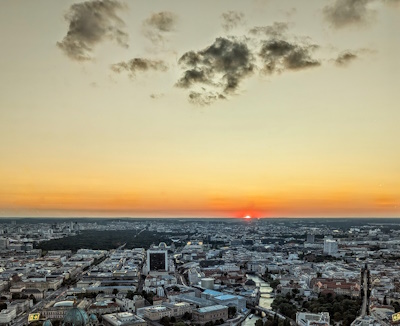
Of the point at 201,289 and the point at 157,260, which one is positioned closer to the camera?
the point at 201,289

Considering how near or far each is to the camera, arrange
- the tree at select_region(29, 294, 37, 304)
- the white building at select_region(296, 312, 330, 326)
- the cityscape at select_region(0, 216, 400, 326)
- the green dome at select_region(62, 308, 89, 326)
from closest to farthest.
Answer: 1. the green dome at select_region(62, 308, 89, 326)
2. the white building at select_region(296, 312, 330, 326)
3. the cityscape at select_region(0, 216, 400, 326)
4. the tree at select_region(29, 294, 37, 304)

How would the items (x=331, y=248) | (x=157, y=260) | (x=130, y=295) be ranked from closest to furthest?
(x=130, y=295) < (x=157, y=260) < (x=331, y=248)

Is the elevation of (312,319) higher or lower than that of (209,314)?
higher

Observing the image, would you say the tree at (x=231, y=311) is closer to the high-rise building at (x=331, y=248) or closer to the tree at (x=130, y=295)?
the tree at (x=130, y=295)

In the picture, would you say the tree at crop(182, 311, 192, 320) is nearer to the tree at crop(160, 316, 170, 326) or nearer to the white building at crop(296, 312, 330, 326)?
the tree at crop(160, 316, 170, 326)

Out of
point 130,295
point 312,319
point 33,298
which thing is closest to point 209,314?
point 312,319

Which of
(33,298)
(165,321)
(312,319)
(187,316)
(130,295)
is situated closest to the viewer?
(312,319)

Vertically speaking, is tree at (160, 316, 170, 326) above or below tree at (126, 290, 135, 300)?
below

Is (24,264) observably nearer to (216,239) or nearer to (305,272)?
(305,272)

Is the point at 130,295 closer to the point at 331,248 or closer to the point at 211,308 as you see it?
the point at 211,308

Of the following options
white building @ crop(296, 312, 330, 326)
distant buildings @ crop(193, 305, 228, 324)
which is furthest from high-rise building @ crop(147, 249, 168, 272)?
white building @ crop(296, 312, 330, 326)

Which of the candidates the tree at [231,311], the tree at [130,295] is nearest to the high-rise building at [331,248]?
the tree at [130,295]

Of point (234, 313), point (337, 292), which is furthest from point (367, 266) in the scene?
point (234, 313)

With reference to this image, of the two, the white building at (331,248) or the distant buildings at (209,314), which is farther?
the white building at (331,248)
